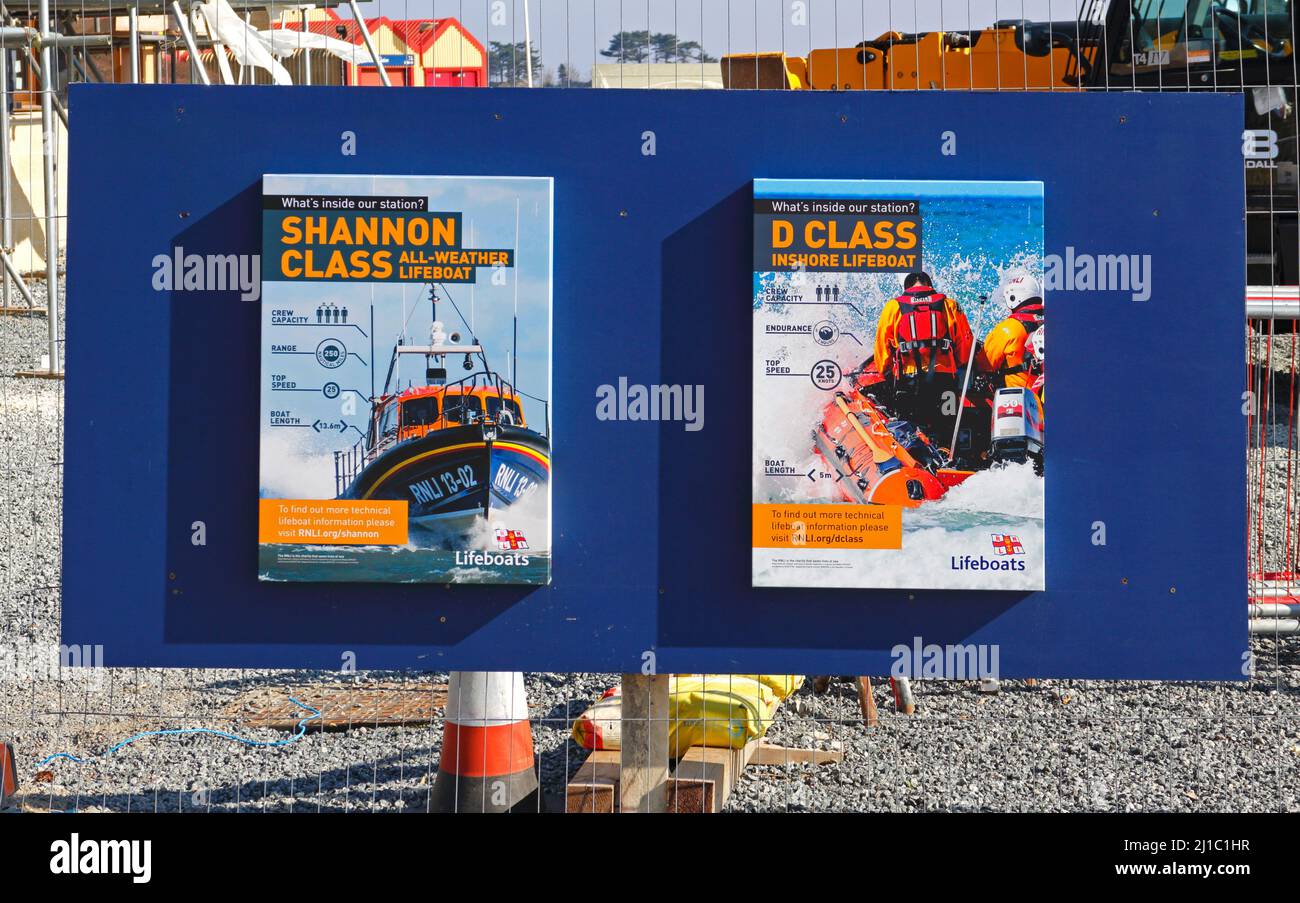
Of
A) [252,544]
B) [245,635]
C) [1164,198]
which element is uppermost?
[1164,198]

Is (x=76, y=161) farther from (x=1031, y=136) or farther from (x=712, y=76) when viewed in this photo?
(x=1031, y=136)

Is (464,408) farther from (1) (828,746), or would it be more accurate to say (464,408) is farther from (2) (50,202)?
(2) (50,202)

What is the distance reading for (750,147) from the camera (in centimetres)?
420

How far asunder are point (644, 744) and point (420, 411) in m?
1.38

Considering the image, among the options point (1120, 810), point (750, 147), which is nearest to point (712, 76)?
point (750, 147)

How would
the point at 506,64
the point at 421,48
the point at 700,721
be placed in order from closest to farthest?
the point at 506,64 → the point at 700,721 → the point at 421,48

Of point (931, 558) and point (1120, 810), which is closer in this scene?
point (931, 558)

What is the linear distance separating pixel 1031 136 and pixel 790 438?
118 centimetres

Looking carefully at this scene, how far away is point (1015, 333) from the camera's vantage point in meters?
4.17

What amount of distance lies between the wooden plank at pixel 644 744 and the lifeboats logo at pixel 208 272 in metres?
1.76

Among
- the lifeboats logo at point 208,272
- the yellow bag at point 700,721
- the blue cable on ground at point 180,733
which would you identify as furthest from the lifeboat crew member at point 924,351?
the blue cable on ground at point 180,733

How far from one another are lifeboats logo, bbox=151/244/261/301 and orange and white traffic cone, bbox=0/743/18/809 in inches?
80.1

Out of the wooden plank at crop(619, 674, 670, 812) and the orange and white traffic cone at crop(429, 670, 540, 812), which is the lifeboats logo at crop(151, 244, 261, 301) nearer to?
the orange and white traffic cone at crop(429, 670, 540, 812)

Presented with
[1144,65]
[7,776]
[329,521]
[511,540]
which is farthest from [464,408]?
[1144,65]
